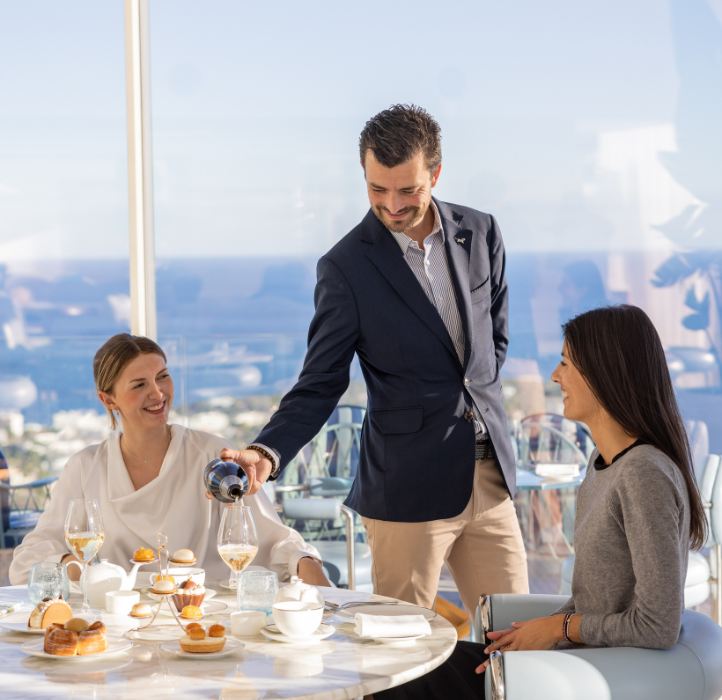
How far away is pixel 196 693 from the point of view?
113 centimetres

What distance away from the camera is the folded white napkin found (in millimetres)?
1330

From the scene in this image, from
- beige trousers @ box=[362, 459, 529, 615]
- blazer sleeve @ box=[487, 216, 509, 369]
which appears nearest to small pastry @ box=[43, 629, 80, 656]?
beige trousers @ box=[362, 459, 529, 615]

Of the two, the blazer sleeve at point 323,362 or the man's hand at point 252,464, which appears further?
the blazer sleeve at point 323,362

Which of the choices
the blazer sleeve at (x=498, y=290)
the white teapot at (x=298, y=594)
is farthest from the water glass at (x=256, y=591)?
the blazer sleeve at (x=498, y=290)

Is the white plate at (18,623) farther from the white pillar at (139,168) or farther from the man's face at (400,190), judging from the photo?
the white pillar at (139,168)

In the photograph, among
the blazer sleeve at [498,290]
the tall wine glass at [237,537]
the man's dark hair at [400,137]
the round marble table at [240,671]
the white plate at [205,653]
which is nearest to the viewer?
the round marble table at [240,671]

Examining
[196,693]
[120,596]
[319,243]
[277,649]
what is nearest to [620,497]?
[277,649]

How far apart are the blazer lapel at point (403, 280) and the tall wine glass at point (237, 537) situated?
2.18 ft

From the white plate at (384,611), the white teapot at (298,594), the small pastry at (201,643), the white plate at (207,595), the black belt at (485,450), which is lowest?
the white plate at (207,595)

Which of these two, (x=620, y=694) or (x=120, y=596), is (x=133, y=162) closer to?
(x=120, y=596)

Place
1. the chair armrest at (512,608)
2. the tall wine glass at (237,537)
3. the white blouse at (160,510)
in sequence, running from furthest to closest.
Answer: the white blouse at (160,510)
the chair armrest at (512,608)
the tall wine glass at (237,537)

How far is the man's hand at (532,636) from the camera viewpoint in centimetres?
154

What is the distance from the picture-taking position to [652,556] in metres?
1.38

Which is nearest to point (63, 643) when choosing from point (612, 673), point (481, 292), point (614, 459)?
point (612, 673)
